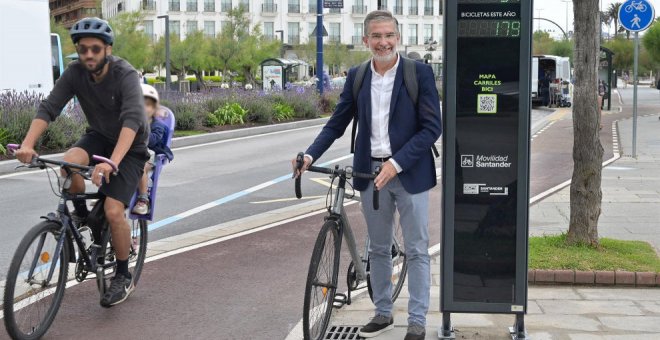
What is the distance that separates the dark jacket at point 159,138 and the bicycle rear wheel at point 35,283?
1.23 metres

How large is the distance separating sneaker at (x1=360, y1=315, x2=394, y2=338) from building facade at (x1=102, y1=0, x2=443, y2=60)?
8019cm

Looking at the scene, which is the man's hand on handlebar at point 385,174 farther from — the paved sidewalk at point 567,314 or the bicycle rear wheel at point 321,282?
the paved sidewalk at point 567,314

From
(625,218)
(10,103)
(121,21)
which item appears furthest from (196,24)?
(625,218)

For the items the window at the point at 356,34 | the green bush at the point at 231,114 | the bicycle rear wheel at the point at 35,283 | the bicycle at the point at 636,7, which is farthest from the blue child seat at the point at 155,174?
the window at the point at 356,34

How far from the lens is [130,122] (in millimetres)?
5109

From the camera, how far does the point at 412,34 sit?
97.9 m

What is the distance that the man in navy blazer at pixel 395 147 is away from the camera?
474 cm

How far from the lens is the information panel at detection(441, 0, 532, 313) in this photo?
4672 millimetres

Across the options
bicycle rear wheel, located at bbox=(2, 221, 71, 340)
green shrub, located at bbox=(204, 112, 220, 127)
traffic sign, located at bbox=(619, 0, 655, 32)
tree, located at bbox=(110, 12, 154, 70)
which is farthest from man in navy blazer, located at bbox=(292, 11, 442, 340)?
tree, located at bbox=(110, 12, 154, 70)

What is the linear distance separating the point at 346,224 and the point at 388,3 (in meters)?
92.8

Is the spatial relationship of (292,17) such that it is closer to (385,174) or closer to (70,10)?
(70,10)

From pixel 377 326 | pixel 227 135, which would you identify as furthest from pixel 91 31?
pixel 227 135

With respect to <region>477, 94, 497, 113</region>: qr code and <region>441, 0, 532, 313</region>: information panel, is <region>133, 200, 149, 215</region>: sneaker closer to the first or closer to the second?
<region>441, 0, 532, 313</region>: information panel

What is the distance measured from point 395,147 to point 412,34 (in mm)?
94729
